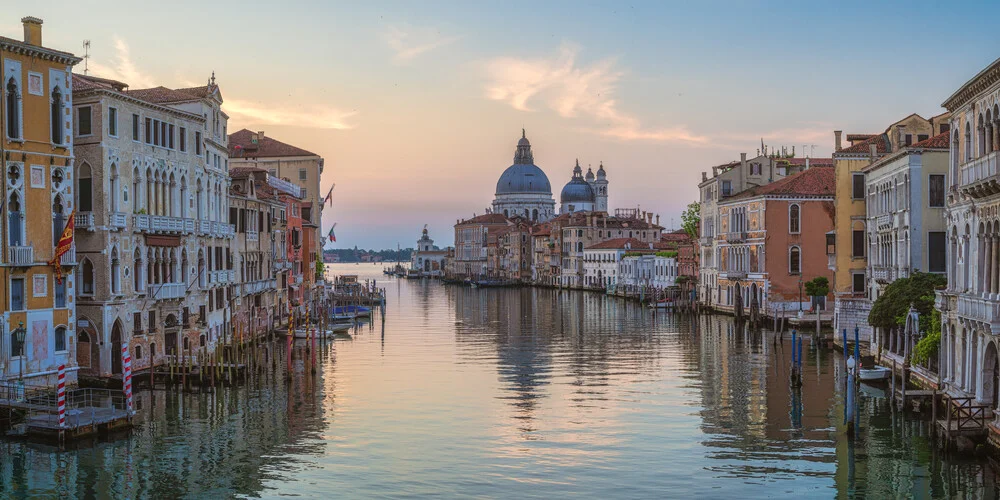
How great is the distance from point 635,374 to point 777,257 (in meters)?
19.7

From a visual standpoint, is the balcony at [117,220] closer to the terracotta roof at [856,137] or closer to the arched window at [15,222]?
the arched window at [15,222]

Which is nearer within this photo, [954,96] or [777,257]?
[954,96]

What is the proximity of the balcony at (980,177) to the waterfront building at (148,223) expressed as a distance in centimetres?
1797

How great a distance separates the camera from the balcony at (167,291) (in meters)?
26.4

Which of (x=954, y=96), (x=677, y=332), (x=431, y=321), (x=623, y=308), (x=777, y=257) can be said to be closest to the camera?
(x=954, y=96)

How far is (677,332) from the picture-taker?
44281 mm

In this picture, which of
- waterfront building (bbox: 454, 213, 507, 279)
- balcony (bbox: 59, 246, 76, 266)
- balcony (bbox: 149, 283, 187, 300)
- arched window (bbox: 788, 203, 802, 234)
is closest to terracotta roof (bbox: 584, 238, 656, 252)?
arched window (bbox: 788, 203, 802, 234)

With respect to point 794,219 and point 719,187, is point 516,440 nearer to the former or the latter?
point 794,219

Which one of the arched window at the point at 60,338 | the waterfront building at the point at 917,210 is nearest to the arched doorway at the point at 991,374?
the waterfront building at the point at 917,210

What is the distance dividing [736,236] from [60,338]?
1389 inches

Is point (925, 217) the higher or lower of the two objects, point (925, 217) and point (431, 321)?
the higher

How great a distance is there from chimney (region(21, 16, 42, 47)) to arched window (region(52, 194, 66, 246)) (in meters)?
3.17

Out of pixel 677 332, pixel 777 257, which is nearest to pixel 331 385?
pixel 677 332

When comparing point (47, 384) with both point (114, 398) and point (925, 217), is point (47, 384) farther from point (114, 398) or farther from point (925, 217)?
point (925, 217)
